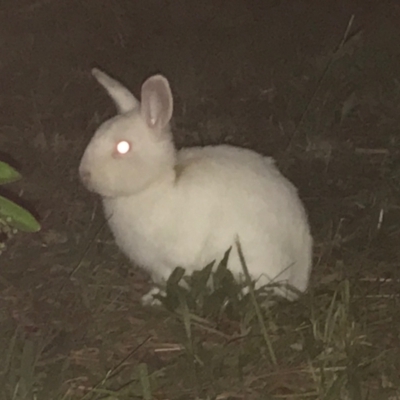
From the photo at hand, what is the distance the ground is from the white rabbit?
0.37ft

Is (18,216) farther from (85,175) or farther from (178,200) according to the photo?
(178,200)

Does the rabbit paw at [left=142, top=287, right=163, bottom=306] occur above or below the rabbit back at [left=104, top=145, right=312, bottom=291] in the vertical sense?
below

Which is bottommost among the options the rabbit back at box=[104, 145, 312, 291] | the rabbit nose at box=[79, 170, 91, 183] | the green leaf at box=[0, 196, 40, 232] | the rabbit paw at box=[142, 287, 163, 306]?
the rabbit paw at box=[142, 287, 163, 306]

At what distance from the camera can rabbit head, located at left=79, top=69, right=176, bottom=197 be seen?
5.06 ft

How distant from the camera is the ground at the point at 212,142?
58.6 inches

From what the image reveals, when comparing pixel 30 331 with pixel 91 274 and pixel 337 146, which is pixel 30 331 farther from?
pixel 337 146

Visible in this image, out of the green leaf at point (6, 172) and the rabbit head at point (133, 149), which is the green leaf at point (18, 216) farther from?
the rabbit head at point (133, 149)

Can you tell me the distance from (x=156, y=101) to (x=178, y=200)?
21cm

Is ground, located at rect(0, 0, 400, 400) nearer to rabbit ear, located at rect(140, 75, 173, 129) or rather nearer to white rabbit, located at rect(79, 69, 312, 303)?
white rabbit, located at rect(79, 69, 312, 303)

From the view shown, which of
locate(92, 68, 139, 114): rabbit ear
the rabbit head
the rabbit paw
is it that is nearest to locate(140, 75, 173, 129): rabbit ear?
the rabbit head

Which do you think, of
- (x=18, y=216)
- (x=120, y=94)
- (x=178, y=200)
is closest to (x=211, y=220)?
(x=178, y=200)

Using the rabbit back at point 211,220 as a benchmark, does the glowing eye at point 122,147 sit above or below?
above

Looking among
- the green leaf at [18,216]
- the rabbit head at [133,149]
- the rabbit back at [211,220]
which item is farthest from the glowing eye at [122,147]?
the green leaf at [18,216]

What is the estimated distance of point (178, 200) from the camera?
1.60m
